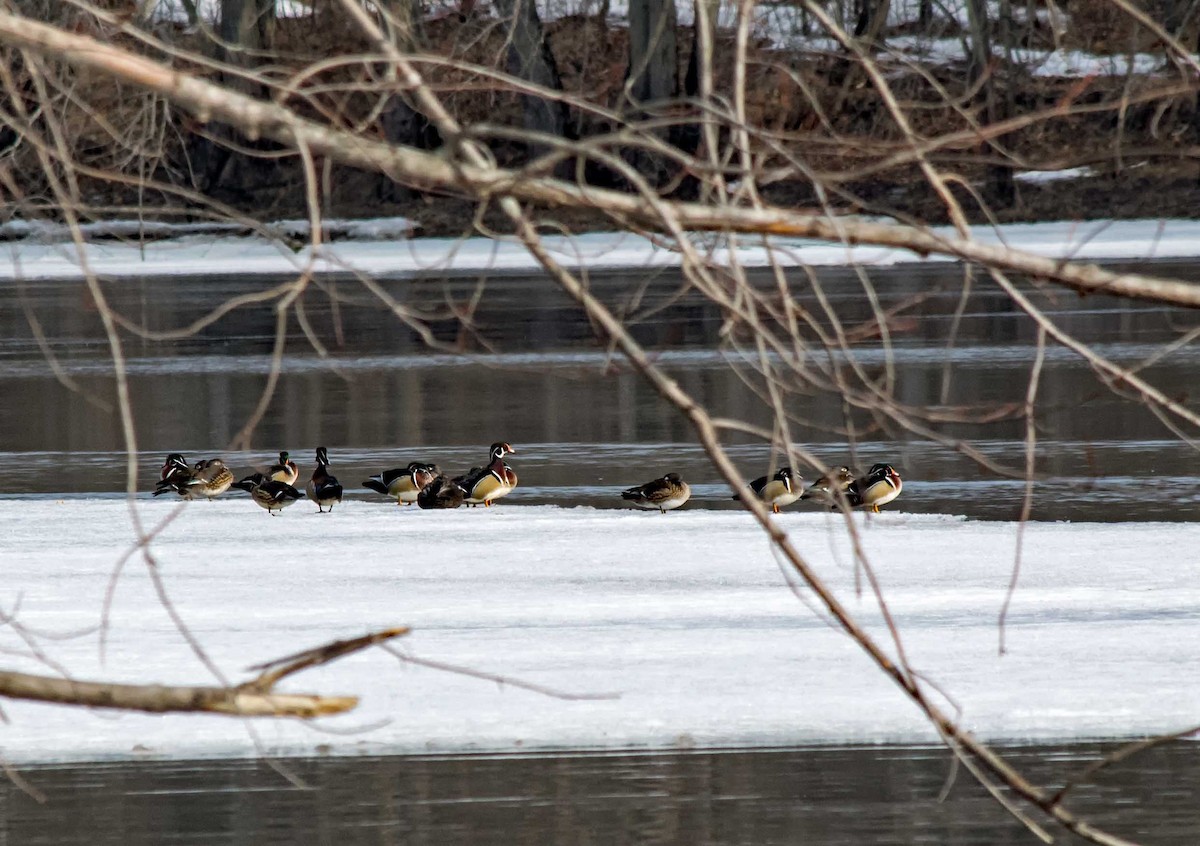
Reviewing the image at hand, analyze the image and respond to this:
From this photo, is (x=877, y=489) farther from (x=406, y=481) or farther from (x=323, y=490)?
(x=323, y=490)

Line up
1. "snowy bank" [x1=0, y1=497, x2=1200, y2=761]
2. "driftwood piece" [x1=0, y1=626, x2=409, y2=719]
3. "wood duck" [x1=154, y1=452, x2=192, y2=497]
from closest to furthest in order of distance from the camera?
"driftwood piece" [x1=0, y1=626, x2=409, y2=719] < "snowy bank" [x1=0, y1=497, x2=1200, y2=761] < "wood duck" [x1=154, y1=452, x2=192, y2=497]

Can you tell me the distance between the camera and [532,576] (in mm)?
8586

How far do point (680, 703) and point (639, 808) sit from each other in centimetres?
102

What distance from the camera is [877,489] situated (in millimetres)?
10836

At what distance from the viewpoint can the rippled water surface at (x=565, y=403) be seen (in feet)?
39.5

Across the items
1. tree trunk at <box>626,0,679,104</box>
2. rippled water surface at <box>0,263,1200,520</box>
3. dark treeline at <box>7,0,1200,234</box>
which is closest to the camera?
dark treeline at <box>7,0,1200,234</box>

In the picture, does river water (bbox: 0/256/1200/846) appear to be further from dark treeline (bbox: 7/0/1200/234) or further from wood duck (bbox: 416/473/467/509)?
wood duck (bbox: 416/473/467/509)

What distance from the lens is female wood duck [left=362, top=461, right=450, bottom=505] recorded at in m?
11.4

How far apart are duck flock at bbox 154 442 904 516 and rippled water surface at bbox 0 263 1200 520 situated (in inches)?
12.7

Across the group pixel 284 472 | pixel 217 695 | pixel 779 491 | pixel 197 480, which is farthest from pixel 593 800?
pixel 197 480

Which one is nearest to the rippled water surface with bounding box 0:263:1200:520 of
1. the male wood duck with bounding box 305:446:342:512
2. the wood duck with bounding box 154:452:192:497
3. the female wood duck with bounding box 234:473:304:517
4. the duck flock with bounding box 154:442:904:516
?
the duck flock with bounding box 154:442:904:516

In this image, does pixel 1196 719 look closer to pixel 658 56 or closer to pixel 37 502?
pixel 37 502

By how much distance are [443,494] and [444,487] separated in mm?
42

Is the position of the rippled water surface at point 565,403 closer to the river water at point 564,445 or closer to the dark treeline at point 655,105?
the river water at point 564,445
